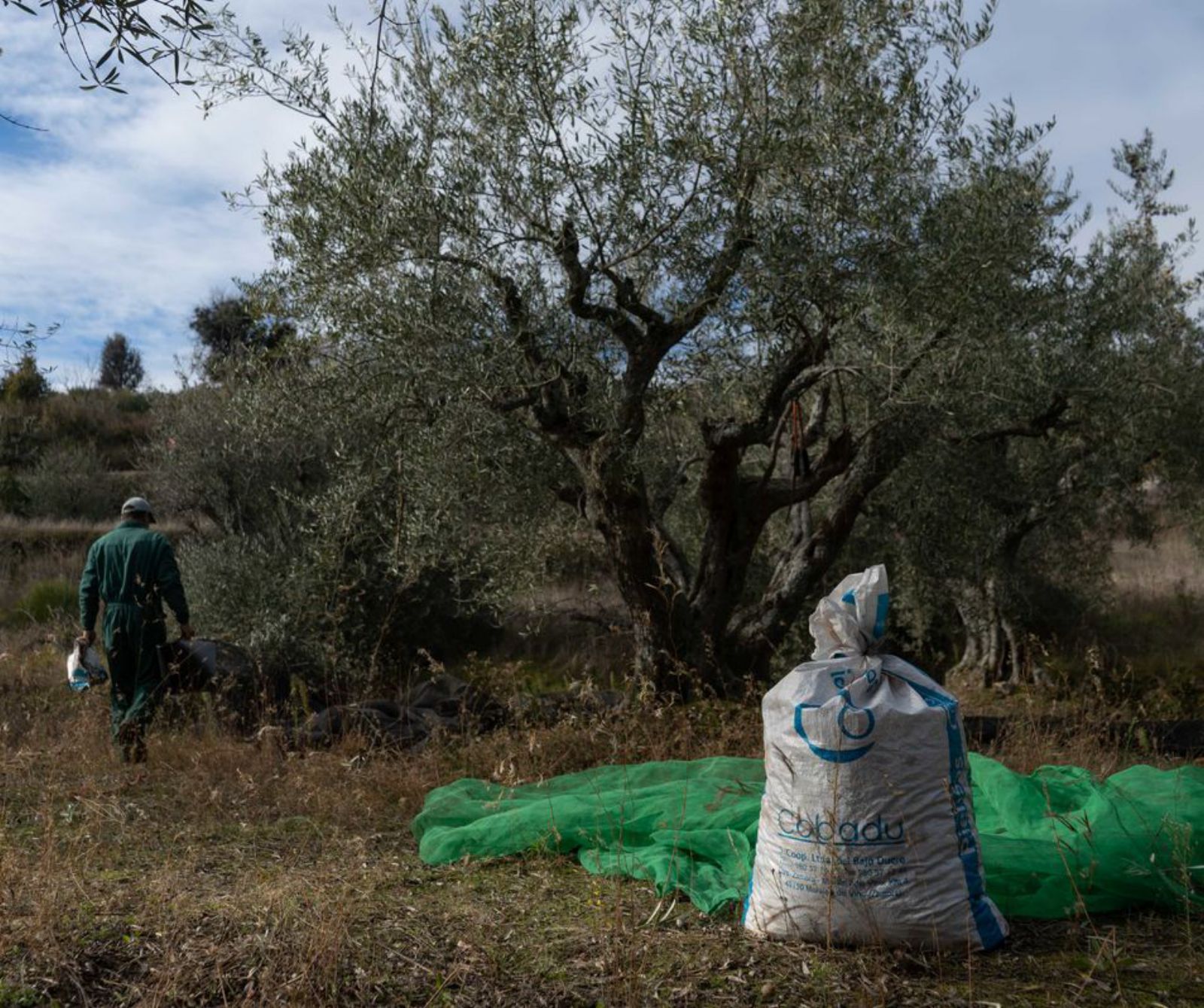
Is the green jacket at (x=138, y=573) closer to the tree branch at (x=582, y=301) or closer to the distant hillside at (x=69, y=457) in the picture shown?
the tree branch at (x=582, y=301)

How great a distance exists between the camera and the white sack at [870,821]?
3582 mm

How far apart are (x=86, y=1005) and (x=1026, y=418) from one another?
9.31 meters

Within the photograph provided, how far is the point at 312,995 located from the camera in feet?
11.0

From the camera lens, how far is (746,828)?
4.77 metres

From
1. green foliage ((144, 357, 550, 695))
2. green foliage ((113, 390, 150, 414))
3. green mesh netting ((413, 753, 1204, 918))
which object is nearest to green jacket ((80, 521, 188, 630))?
green foliage ((144, 357, 550, 695))

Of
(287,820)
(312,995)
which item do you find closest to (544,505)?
(287,820)

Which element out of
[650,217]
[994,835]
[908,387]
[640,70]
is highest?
[640,70]

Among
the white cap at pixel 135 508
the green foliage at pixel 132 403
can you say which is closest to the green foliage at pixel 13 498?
the green foliage at pixel 132 403

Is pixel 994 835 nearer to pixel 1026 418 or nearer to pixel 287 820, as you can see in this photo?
pixel 287 820

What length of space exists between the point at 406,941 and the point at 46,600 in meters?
13.7

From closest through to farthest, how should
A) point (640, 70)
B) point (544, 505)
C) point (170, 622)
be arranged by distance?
1. point (640, 70)
2. point (544, 505)
3. point (170, 622)

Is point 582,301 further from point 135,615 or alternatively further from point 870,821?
point 870,821

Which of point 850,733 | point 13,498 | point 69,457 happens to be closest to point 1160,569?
point 850,733

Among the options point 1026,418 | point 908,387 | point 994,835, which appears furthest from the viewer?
point 1026,418
